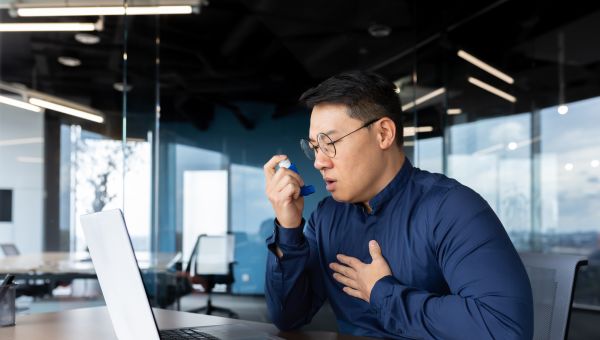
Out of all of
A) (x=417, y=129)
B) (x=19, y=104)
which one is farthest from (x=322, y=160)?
(x=19, y=104)

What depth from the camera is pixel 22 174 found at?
4.84 m

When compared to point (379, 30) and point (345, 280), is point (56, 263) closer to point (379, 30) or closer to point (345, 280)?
point (379, 30)

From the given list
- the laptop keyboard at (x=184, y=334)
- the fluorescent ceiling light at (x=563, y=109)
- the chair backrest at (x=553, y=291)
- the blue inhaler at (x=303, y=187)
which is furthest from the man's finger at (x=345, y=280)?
the fluorescent ceiling light at (x=563, y=109)

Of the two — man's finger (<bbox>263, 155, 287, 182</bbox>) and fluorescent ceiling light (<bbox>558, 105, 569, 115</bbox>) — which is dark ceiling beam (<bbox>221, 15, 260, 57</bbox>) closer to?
fluorescent ceiling light (<bbox>558, 105, 569, 115</bbox>)

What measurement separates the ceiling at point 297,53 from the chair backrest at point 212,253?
977 mm

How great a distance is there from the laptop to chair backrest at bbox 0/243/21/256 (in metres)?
3.90

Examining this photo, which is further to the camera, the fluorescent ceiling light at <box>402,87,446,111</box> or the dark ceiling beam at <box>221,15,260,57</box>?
the dark ceiling beam at <box>221,15,260,57</box>

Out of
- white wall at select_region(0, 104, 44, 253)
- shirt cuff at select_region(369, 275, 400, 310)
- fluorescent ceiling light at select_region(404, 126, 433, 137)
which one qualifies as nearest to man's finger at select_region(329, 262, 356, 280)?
shirt cuff at select_region(369, 275, 400, 310)

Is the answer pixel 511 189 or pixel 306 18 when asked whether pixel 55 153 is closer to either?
pixel 306 18

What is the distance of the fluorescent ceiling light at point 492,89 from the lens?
17.5ft

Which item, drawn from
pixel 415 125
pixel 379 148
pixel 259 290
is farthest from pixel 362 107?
pixel 259 290

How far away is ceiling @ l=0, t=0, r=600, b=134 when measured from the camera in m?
5.11

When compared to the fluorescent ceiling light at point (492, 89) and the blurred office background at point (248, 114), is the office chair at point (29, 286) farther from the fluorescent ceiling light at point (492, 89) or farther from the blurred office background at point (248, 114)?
the fluorescent ceiling light at point (492, 89)

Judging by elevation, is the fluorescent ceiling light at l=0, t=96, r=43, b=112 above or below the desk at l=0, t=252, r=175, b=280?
above
